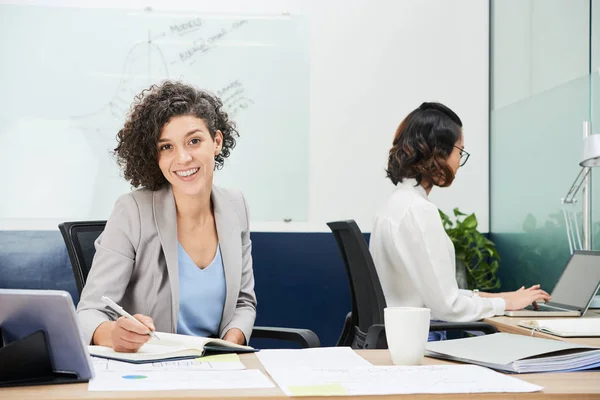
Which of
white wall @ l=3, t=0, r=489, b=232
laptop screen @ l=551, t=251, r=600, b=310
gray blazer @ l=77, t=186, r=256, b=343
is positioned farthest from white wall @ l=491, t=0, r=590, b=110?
gray blazer @ l=77, t=186, r=256, b=343

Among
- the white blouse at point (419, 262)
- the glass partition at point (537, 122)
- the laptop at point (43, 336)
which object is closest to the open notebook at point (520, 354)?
the laptop at point (43, 336)

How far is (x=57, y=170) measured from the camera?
3.87m

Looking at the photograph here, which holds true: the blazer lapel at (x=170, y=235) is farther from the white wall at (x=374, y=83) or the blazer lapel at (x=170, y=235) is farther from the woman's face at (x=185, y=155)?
the white wall at (x=374, y=83)

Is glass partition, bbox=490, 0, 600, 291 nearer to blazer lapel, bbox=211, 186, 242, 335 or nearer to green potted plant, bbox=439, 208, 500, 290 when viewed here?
green potted plant, bbox=439, 208, 500, 290

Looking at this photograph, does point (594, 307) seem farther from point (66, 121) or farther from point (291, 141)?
point (66, 121)

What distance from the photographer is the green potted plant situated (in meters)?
3.80

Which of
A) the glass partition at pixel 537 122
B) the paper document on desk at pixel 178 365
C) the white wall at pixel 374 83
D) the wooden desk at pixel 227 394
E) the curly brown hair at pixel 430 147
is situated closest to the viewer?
the wooden desk at pixel 227 394

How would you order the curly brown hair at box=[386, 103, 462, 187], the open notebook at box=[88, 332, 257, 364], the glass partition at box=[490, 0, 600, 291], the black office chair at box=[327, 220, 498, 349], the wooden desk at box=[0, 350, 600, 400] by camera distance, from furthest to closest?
the glass partition at box=[490, 0, 600, 291], the curly brown hair at box=[386, 103, 462, 187], the black office chair at box=[327, 220, 498, 349], the open notebook at box=[88, 332, 257, 364], the wooden desk at box=[0, 350, 600, 400]

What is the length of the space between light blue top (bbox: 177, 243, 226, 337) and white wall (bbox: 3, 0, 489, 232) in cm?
194

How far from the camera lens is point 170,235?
1.91 meters

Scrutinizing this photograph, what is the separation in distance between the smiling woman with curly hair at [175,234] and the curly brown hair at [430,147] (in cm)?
77

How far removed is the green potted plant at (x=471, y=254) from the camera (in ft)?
12.5

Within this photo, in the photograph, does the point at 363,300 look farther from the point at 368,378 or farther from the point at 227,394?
the point at 227,394

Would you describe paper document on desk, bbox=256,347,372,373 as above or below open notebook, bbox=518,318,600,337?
above
